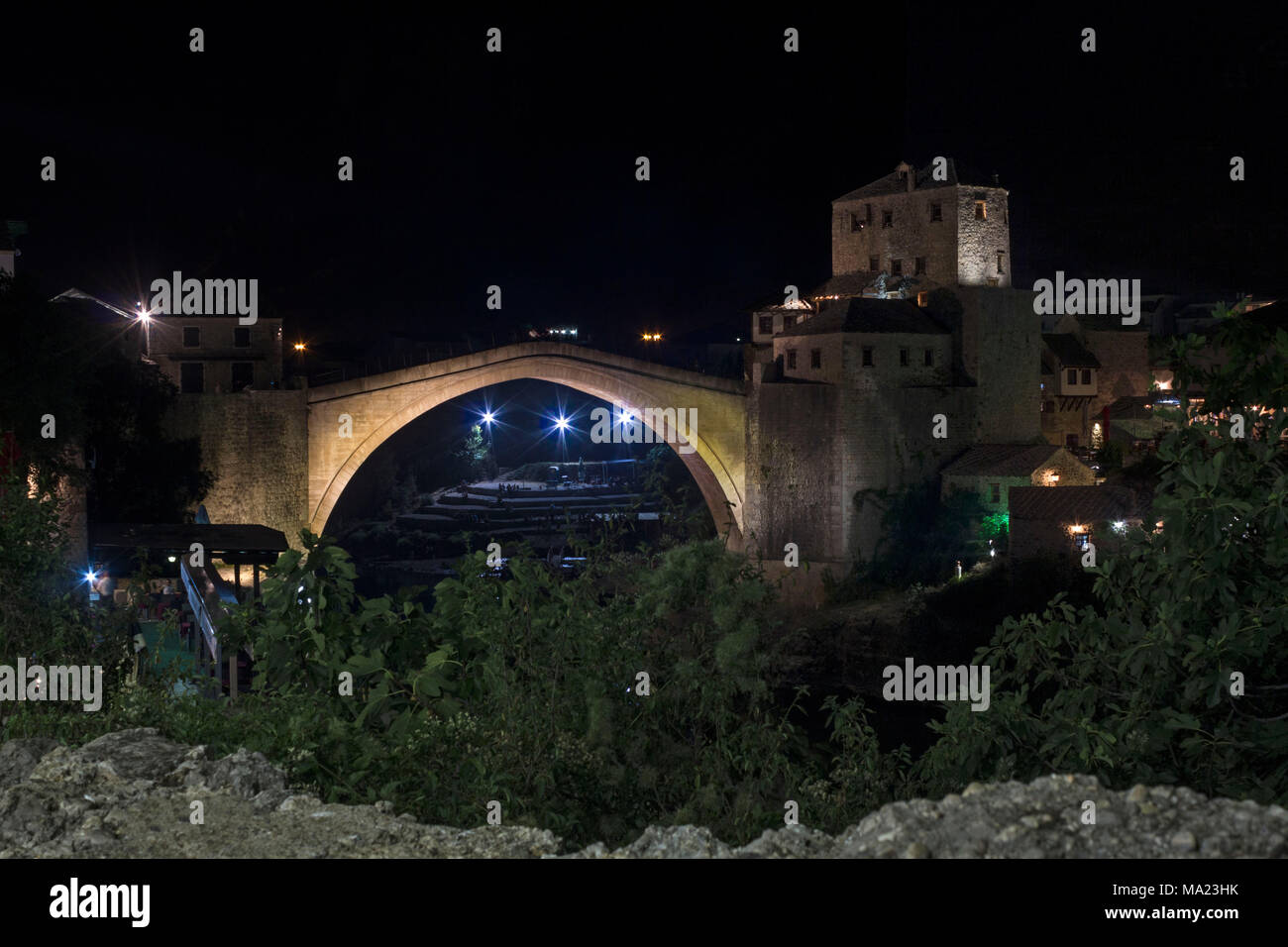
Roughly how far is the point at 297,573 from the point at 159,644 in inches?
49.0

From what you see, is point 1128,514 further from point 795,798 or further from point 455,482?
point 455,482

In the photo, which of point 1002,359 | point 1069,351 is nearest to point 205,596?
point 1002,359

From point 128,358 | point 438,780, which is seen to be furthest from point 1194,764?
point 128,358

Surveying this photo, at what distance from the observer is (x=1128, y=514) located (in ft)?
92.6

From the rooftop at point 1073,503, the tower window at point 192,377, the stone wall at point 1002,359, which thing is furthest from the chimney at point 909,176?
the tower window at point 192,377

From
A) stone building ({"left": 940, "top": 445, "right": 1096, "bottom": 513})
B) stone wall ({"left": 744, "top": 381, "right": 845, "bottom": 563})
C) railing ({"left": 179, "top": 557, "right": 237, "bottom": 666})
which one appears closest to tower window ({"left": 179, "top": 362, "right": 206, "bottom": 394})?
railing ({"left": 179, "top": 557, "right": 237, "bottom": 666})

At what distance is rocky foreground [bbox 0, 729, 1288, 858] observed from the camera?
167 inches

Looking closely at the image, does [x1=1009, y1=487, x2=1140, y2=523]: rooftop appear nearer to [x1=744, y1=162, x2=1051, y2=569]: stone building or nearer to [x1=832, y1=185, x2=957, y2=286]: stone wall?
[x1=744, y1=162, x2=1051, y2=569]: stone building
